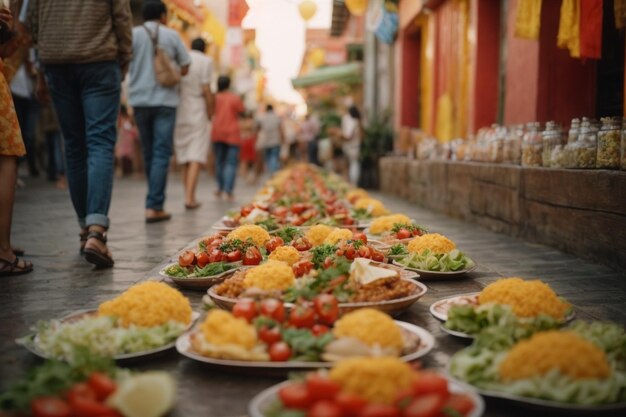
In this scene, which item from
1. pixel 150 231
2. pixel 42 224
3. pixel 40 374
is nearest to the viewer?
pixel 40 374

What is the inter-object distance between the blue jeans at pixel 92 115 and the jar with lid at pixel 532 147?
3.75 m

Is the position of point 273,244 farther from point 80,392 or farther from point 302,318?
point 80,392

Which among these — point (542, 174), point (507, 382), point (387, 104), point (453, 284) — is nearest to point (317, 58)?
point (387, 104)

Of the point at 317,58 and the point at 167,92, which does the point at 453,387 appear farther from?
the point at 317,58

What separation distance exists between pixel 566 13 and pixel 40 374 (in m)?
5.61

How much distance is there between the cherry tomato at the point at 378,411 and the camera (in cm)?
178

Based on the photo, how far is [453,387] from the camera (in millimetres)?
2086

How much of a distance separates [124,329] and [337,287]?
89 centimetres

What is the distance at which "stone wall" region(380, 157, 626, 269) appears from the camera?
15.9 ft

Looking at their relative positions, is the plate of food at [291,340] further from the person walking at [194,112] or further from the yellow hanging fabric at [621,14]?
the person walking at [194,112]

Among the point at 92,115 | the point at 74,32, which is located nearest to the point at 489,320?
the point at 92,115

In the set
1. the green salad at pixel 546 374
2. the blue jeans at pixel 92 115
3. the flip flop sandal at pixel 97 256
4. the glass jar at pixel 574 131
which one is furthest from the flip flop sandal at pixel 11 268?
the glass jar at pixel 574 131

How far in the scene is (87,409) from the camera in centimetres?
184

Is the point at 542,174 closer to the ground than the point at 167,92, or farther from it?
closer to the ground
